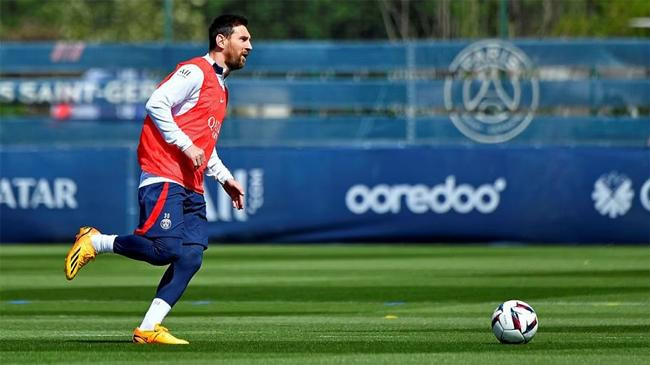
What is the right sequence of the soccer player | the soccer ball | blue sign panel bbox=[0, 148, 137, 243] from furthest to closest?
blue sign panel bbox=[0, 148, 137, 243], the soccer ball, the soccer player

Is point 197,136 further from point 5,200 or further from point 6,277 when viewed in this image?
point 5,200

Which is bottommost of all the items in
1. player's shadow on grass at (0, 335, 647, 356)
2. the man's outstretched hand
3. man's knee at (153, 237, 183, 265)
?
player's shadow on grass at (0, 335, 647, 356)

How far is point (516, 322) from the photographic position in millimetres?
10297

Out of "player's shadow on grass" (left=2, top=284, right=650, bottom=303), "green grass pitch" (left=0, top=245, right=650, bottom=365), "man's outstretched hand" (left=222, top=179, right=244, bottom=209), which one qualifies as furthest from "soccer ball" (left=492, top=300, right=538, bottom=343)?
"player's shadow on grass" (left=2, top=284, right=650, bottom=303)

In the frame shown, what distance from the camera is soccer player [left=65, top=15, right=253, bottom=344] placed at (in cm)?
1016

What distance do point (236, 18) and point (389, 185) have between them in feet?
47.5

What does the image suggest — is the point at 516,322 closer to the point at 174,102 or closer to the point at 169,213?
the point at 169,213

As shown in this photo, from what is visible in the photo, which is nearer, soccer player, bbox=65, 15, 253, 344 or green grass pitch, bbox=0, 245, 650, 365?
green grass pitch, bbox=0, 245, 650, 365

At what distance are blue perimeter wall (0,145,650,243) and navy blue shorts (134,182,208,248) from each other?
1439 cm

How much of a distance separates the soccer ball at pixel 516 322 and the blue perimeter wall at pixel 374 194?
13.9 metres

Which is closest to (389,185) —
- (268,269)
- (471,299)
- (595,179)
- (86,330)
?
(595,179)

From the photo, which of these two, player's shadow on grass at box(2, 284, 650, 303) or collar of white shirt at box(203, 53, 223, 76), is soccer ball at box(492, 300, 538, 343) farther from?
player's shadow on grass at box(2, 284, 650, 303)

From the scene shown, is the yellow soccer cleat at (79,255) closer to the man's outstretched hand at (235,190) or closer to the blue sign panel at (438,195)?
the man's outstretched hand at (235,190)

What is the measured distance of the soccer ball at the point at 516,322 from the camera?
10258 millimetres
